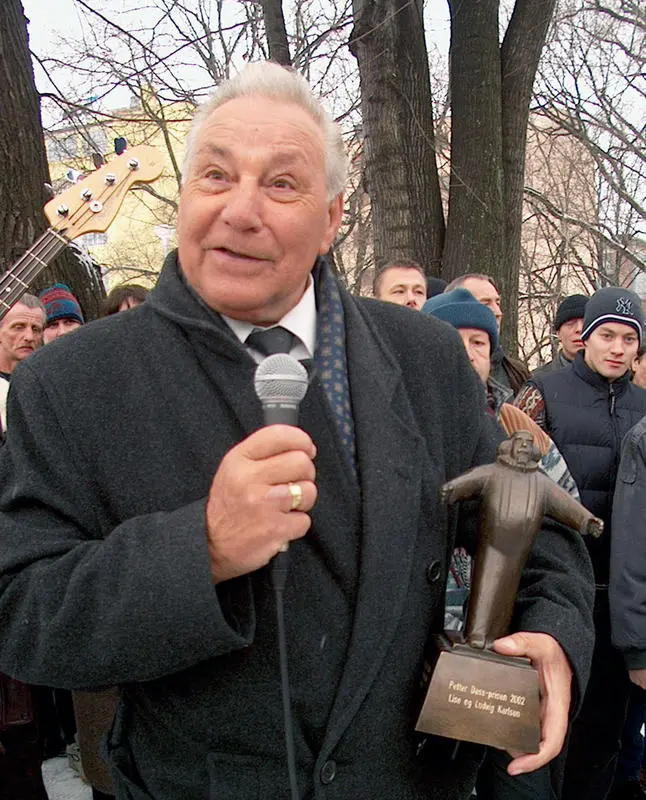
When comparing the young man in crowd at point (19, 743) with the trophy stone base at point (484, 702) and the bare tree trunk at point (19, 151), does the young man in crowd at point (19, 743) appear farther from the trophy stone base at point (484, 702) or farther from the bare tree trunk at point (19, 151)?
the trophy stone base at point (484, 702)

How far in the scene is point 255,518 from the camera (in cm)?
113

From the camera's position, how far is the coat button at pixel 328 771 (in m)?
1.36

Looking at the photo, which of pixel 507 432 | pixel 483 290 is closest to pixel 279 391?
pixel 507 432

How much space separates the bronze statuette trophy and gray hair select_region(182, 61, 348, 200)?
722 millimetres

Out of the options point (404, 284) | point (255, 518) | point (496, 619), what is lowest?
point (496, 619)

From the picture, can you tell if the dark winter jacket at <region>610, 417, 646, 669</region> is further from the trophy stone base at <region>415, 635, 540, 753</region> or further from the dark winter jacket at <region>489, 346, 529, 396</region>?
the trophy stone base at <region>415, 635, 540, 753</region>

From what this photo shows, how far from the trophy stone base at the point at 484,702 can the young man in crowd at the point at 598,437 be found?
7.02ft

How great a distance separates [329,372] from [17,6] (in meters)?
4.47

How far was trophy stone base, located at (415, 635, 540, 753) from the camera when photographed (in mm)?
1337

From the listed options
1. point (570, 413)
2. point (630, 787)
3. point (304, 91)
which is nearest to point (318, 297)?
point (304, 91)

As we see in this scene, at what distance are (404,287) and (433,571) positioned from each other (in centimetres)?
284

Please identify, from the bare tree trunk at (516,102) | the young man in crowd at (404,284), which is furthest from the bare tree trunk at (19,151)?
the bare tree trunk at (516,102)

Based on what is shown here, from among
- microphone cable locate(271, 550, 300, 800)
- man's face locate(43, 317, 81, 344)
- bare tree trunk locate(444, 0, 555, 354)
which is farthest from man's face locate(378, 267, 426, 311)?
microphone cable locate(271, 550, 300, 800)

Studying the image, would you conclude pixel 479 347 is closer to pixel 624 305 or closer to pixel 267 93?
pixel 624 305
